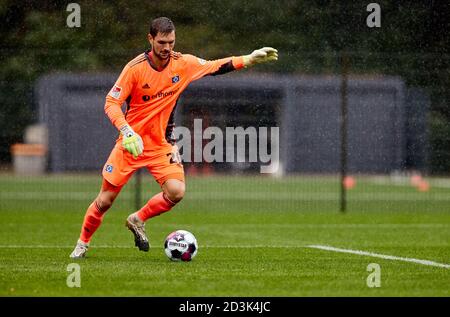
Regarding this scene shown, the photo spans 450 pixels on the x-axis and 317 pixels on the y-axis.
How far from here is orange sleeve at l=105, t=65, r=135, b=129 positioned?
10656 millimetres

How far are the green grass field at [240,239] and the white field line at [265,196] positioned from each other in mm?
38

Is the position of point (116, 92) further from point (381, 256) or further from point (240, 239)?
point (240, 239)

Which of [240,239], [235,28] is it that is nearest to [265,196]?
[240,239]

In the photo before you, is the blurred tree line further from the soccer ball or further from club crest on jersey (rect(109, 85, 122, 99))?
the soccer ball

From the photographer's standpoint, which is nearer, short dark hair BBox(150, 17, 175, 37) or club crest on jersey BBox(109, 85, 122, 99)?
short dark hair BBox(150, 17, 175, 37)

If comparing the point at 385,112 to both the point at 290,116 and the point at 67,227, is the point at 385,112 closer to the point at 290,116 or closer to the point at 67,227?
the point at 290,116

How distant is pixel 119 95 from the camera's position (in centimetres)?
1080

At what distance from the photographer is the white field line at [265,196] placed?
73.0ft

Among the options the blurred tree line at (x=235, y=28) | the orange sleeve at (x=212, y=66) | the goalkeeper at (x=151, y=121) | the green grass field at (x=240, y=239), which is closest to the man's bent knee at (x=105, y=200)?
the goalkeeper at (x=151, y=121)

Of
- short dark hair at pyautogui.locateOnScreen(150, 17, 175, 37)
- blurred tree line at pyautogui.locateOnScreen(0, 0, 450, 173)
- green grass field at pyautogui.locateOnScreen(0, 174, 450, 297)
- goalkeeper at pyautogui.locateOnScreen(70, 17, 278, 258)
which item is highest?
blurred tree line at pyautogui.locateOnScreen(0, 0, 450, 173)

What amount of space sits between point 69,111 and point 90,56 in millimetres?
2800

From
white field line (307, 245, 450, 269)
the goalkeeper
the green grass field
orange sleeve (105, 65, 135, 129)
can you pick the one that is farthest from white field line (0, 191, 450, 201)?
orange sleeve (105, 65, 135, 129)

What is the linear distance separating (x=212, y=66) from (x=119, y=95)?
3.34 feet
